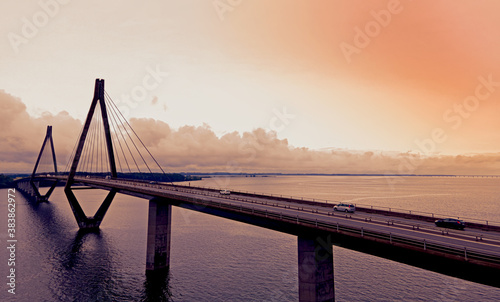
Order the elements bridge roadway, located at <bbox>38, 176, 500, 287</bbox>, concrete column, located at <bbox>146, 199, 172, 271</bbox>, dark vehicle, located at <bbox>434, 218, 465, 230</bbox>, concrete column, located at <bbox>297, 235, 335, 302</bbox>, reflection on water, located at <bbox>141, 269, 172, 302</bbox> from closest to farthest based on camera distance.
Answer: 1. bridge roadway, located at <bbox>38, 176, 500, 287</bbox>
2. concrete column, located at <bbox>297, 235, 335, 302</bbox>
3. dark vehicle, located at <bbox>434, 218, 465, 230</bbox>
4. reflection on water, located at <bbox>141, 269, 172, 302</bbox>
5. concrete column, located at <bbox>146, 199, 172, 271</bbox>

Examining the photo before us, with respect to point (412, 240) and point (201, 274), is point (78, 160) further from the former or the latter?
point (412, 240)

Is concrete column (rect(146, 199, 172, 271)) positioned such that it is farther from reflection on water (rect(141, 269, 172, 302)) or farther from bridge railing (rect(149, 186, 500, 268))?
bridge railing (rect(149, 186, 500, 268))

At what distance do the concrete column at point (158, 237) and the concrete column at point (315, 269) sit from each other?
86.8 feet

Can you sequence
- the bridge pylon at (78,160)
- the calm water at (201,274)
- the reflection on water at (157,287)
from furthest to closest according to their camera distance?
the bridge pylon at (78,160) → the calm water at (201,274) → the reflection on water at (157,287)

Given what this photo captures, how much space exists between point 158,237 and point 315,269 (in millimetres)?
28563

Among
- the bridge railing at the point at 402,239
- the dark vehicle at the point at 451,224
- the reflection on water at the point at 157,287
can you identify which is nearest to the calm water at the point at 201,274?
the reflection on water at the point at 157,287

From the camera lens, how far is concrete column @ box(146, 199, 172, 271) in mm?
43719

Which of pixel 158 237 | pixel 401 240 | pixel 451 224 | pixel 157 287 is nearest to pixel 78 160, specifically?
pixel 158 237

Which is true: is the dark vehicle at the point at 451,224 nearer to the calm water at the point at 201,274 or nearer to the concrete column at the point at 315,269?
the concrete column at the point at 315,269

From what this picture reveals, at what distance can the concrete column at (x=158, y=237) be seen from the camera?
4372cm

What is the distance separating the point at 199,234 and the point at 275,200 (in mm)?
29596

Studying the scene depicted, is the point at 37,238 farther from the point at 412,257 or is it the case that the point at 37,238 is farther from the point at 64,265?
the point at 412,257

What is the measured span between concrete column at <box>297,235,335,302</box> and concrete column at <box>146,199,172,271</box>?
2647 centimetres

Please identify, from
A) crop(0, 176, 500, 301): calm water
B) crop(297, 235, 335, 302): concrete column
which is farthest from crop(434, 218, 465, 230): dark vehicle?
crop(0, 176, 500, 301): calm water
